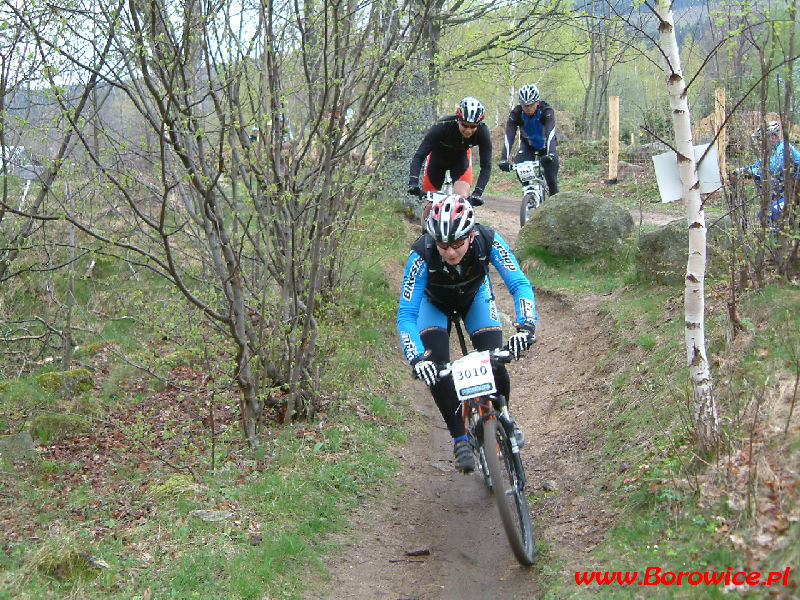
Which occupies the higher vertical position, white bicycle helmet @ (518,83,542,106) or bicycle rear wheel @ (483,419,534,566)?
white bicycle helmet @ (518,83,542,106)

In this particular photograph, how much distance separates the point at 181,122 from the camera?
536cm

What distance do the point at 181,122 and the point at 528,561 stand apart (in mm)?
3775

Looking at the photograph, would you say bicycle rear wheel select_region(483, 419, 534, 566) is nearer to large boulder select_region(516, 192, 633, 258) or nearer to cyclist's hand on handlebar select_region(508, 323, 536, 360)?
cyclist's hand on handlebar select_region(508, 323, 536, 360)

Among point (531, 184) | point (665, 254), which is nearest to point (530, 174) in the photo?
point (531, 184)

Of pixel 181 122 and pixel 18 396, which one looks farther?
pixel 18 396

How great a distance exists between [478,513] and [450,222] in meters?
2.13

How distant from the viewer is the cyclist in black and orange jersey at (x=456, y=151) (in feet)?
25.1

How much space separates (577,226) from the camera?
424 inches

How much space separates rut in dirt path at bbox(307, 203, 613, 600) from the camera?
450cm

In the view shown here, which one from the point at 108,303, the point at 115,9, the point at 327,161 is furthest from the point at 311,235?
the point at 108,303

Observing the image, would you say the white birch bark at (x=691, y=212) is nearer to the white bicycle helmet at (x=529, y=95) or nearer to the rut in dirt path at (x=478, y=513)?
the rut in dirt path at (x=478, y=513)

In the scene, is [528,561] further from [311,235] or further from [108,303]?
[108,303]

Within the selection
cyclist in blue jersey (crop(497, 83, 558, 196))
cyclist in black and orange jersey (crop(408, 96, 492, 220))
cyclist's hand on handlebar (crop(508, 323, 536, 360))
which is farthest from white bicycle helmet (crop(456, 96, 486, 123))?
cyclist's hand on handlebar (crop(508, 323, 536, 360))

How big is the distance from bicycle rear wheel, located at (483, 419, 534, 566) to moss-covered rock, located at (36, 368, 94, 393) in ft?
20.3
